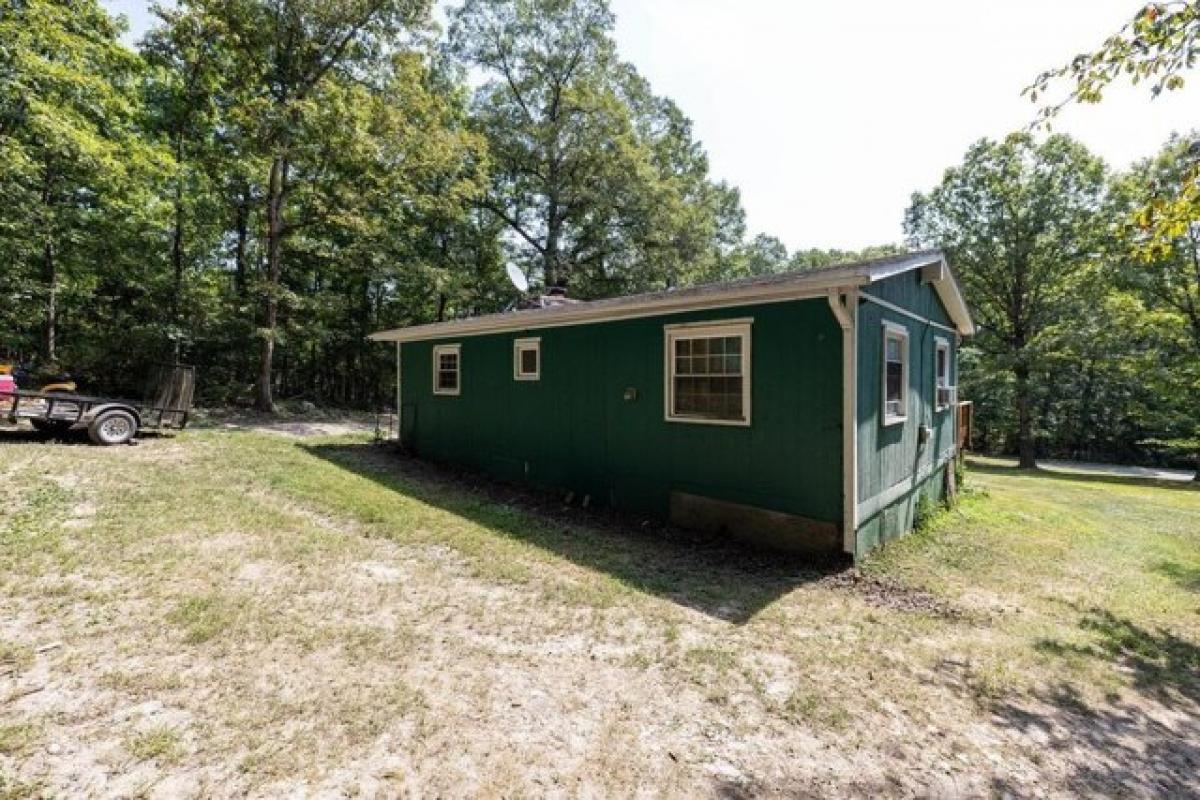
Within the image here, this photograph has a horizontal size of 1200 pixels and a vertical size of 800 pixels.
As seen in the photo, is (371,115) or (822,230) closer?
(371,115)

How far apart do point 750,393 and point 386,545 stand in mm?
4148

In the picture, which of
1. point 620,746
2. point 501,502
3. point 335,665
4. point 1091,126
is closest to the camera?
point 620,746

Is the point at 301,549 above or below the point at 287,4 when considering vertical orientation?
below

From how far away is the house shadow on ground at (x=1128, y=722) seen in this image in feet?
8.86

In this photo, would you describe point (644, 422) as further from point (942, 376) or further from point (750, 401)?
point (942, 376)

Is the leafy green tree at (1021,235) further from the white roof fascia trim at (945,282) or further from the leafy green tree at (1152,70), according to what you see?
the leafy green tree at (1152,70)

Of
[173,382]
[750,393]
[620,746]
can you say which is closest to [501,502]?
[750,393]

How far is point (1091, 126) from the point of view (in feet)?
16.3

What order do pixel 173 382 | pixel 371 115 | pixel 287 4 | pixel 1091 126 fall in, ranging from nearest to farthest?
pixel 1091 126, pixel 173 382, pixel 287 4, pixel 371 115

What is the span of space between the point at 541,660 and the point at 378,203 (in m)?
17.6

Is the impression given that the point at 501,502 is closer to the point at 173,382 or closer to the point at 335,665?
the point at 335,665

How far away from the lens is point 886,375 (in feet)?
20.4

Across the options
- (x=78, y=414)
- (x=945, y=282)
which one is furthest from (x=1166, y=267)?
(x=78, y=414)

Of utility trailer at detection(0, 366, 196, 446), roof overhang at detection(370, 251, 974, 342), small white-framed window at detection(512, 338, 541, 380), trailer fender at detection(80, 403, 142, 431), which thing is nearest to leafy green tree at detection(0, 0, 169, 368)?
utility trailer at detection(0, 366, 196, 446)
